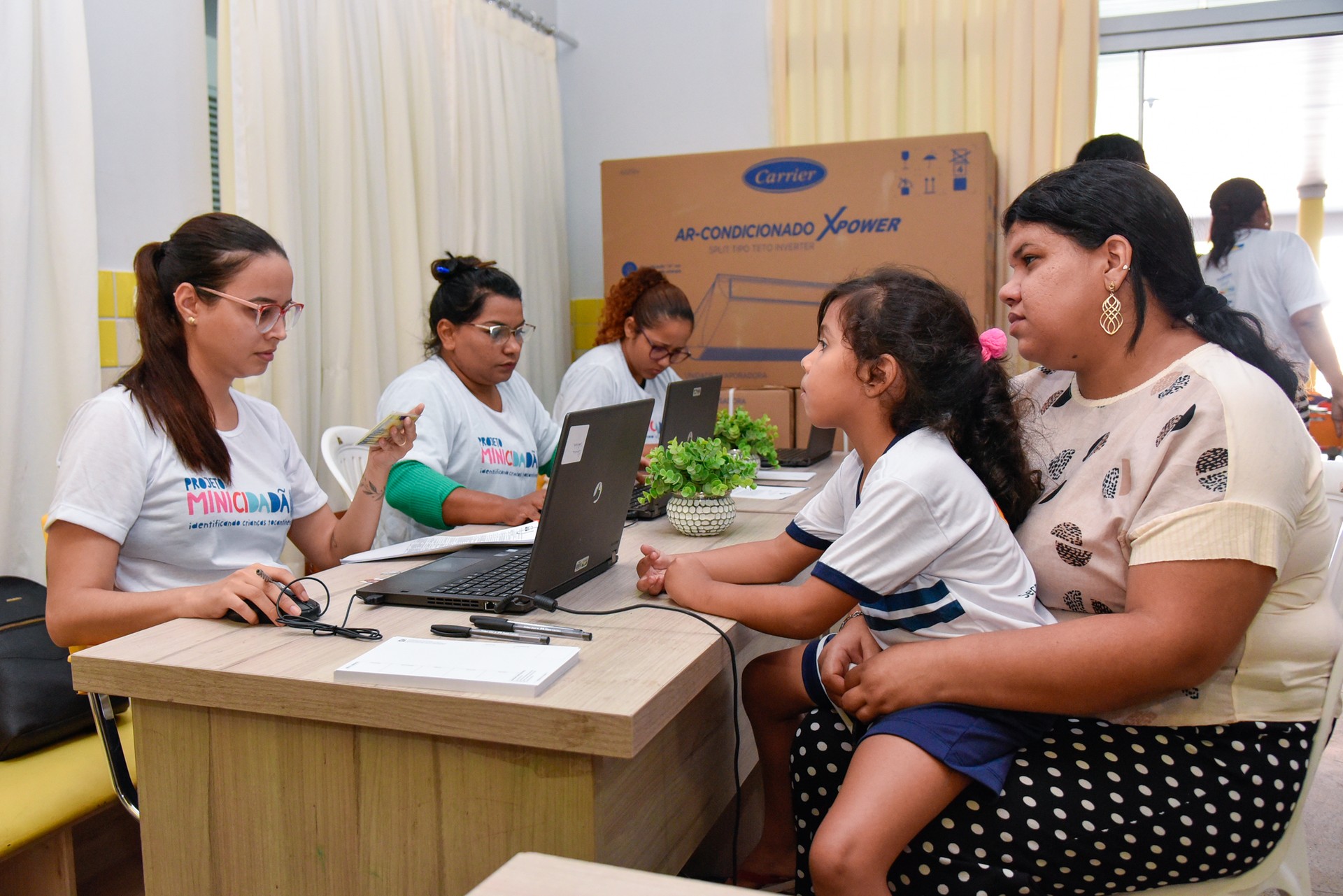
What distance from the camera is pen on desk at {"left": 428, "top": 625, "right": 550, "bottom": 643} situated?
1193 mm

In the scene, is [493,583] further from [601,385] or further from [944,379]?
[601,385]

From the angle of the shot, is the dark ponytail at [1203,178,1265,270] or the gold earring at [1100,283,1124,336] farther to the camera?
the dark ponytail at [1203,178,1265,270]

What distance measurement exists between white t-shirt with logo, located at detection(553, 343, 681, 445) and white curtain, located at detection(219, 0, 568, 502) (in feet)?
1.55

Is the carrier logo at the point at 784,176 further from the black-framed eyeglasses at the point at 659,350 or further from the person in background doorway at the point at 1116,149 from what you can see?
the person in background doorway at the point at 1116,149

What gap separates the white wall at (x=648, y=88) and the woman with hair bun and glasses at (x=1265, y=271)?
Answer: 1.84 metres

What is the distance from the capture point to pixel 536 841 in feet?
3.46

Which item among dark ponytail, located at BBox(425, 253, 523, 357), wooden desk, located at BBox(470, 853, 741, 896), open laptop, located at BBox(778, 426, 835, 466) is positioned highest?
dark ponytail, located at BBox(425, 253, 523, 357)

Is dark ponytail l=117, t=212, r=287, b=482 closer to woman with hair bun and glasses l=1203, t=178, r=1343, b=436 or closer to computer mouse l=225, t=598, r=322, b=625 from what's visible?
computer mouse l=225, t=598, r=322, b=625

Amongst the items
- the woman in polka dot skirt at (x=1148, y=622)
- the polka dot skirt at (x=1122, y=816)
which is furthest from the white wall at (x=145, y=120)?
the polka dot skirt at (x=1122, y=816)

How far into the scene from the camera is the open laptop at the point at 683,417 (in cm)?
214

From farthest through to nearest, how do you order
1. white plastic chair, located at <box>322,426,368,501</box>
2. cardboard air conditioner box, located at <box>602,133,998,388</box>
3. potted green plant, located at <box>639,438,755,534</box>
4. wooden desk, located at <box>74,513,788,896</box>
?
cardboard air conditioner box, located at <box>602,133,998,388</box> < white plastic chair, located at <box>322,426,368,501</box> < potted green plant, located at <box>639,438,755,534</box> < wooden desk, located at <box>74,513,788,896</box>

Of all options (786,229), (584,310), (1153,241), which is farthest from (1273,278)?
(584,310)

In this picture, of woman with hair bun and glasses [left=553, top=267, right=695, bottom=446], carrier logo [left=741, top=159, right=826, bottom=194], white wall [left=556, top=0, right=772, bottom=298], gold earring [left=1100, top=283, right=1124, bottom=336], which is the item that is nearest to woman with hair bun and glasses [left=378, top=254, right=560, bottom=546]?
woman with hair bun and glasses [left=553, top=267, right=695, bottom=446]

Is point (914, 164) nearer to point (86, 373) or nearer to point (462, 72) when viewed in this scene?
point (462, 72)
